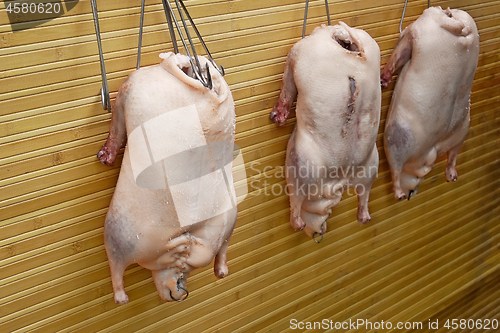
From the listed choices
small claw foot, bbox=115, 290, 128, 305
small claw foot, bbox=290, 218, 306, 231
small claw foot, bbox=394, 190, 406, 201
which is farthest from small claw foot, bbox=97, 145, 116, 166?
small claw foot, bbox=394, 190, 406, 201

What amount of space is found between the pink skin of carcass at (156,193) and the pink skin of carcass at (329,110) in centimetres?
37

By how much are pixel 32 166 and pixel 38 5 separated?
42 centimetres

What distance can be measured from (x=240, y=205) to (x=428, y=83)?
844 mm

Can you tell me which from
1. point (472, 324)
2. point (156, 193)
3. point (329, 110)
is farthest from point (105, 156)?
point (472, 324)

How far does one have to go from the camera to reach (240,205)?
1.95m

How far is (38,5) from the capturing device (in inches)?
54.6

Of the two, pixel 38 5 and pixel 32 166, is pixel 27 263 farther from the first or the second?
pixel 38 5

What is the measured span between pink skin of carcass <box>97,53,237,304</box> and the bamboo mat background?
14 centimetres

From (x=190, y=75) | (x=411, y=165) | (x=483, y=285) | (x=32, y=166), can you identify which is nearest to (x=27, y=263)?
(x=32, y=166)

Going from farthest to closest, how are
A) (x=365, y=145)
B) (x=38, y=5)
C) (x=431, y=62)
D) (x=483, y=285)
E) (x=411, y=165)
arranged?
1. (x=483, y=285)
2. (x=411, y=165)
3. (x=431, y=62)
4. (x=365, y=145)
5. (x=38, y=5)

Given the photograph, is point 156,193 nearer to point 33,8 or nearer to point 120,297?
point 120,297

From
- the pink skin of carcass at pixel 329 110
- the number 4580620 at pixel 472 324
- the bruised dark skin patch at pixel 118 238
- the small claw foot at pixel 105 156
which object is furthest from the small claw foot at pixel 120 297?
the number 4580620 at pixel 472 324

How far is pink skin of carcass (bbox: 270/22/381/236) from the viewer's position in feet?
5.76

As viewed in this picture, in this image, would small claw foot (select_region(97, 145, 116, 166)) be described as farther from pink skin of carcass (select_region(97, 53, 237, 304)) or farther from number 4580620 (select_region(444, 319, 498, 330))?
number 4580620 (select_region(444, 319, 498, 330))
